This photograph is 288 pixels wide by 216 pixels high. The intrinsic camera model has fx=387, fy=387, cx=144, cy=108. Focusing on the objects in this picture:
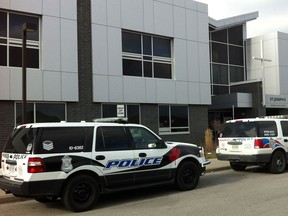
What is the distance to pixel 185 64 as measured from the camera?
75.5 ft

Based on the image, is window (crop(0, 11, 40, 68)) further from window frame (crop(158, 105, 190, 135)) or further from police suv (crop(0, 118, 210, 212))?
police suv (crop(0, 118, 210, 212))

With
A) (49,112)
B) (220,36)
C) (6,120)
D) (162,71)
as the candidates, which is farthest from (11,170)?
(220,36)

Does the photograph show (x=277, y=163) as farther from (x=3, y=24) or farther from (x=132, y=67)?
(x=3, y=24)

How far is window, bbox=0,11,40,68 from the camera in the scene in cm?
1664

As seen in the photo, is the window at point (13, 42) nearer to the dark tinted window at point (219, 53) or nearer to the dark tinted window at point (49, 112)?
the dark tinted window at point (49, 112)

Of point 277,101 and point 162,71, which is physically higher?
point 162,71

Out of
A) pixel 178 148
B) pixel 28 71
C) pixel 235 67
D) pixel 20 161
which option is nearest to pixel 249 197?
pixel 178 148

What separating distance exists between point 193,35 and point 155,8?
3.26 m

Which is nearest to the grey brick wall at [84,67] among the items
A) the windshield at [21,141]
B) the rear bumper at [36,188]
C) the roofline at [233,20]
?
the windshield at [21,141]

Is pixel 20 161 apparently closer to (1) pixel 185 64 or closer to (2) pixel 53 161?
(2) pixel 53 161

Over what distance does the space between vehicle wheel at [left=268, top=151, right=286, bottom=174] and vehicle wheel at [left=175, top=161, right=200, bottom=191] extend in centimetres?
362

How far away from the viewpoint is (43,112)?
17.5 m

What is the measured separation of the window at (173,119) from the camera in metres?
21.8

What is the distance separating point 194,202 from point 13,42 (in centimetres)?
1186
